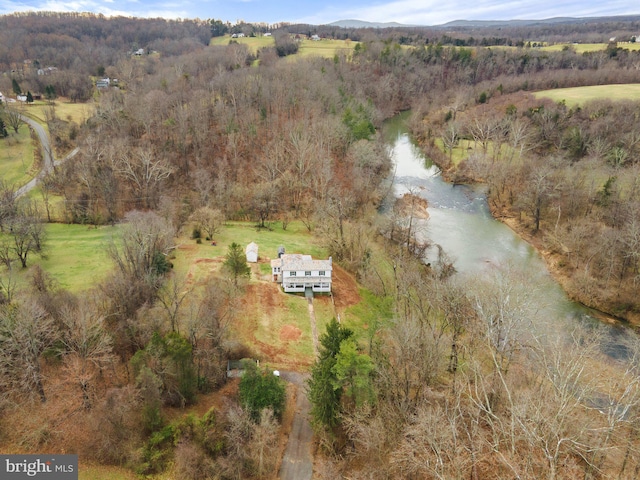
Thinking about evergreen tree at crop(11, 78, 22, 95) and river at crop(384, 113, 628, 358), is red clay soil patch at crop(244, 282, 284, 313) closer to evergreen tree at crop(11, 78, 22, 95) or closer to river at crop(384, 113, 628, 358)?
river at crop(384, 113, 628, 358)

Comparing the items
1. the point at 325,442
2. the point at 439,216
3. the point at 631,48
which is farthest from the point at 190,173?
the point at 631,48

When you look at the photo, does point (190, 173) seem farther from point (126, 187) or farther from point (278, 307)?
point (278, 307)

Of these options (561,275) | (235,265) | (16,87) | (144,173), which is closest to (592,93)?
(561,275)

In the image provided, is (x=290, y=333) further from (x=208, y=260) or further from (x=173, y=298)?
(x=208, y=260)

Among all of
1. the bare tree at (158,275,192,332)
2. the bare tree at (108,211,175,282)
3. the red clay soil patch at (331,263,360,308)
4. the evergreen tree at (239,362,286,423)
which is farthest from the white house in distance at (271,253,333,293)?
the evergreen tree at (239,362,286,423)

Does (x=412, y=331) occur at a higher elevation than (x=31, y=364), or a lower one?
higher

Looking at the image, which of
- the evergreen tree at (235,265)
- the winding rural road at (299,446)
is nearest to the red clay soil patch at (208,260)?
the evergreen tree at (235,265)
